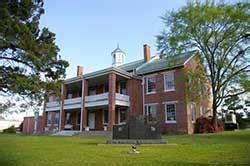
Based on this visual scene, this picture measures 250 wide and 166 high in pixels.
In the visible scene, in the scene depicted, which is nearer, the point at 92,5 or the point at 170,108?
the point at 92,5

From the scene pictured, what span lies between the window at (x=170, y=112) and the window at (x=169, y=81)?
160 cm

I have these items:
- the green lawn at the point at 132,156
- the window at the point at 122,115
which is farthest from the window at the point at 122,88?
the green lawn at the point at 132,156

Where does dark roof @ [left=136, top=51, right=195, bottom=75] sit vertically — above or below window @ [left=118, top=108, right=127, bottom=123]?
above

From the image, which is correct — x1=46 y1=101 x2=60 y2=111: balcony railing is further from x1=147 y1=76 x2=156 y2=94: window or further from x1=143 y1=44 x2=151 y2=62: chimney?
x1=143 y1=44 x2=151 y2=62: chimney

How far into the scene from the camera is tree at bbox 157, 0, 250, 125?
20.2 metres

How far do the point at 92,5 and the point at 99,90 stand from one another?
16.9 meters

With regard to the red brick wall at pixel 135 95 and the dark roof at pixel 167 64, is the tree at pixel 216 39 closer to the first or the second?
the dark roof at pixel 167 64

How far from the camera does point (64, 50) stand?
1619cm

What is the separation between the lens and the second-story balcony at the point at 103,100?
24.5m

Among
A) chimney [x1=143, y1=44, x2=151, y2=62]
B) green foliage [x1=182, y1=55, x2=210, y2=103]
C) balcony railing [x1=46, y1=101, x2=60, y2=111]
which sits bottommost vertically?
balcony railing [x1=46, y1=101, x2=60, y2=111]

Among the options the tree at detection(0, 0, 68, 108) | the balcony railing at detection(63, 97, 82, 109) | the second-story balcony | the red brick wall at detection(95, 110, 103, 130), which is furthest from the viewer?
the red brick wall at detection(95, 110, 103, 130)

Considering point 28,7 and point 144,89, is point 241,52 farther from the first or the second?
point 28,7

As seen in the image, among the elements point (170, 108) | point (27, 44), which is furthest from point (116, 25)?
point (170, 108)

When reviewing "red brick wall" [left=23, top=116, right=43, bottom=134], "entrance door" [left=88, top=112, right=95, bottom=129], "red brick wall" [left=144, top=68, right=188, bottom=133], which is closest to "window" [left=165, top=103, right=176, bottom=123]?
"red brick wall" [left=144, top=68, right=188, bottom=133]
